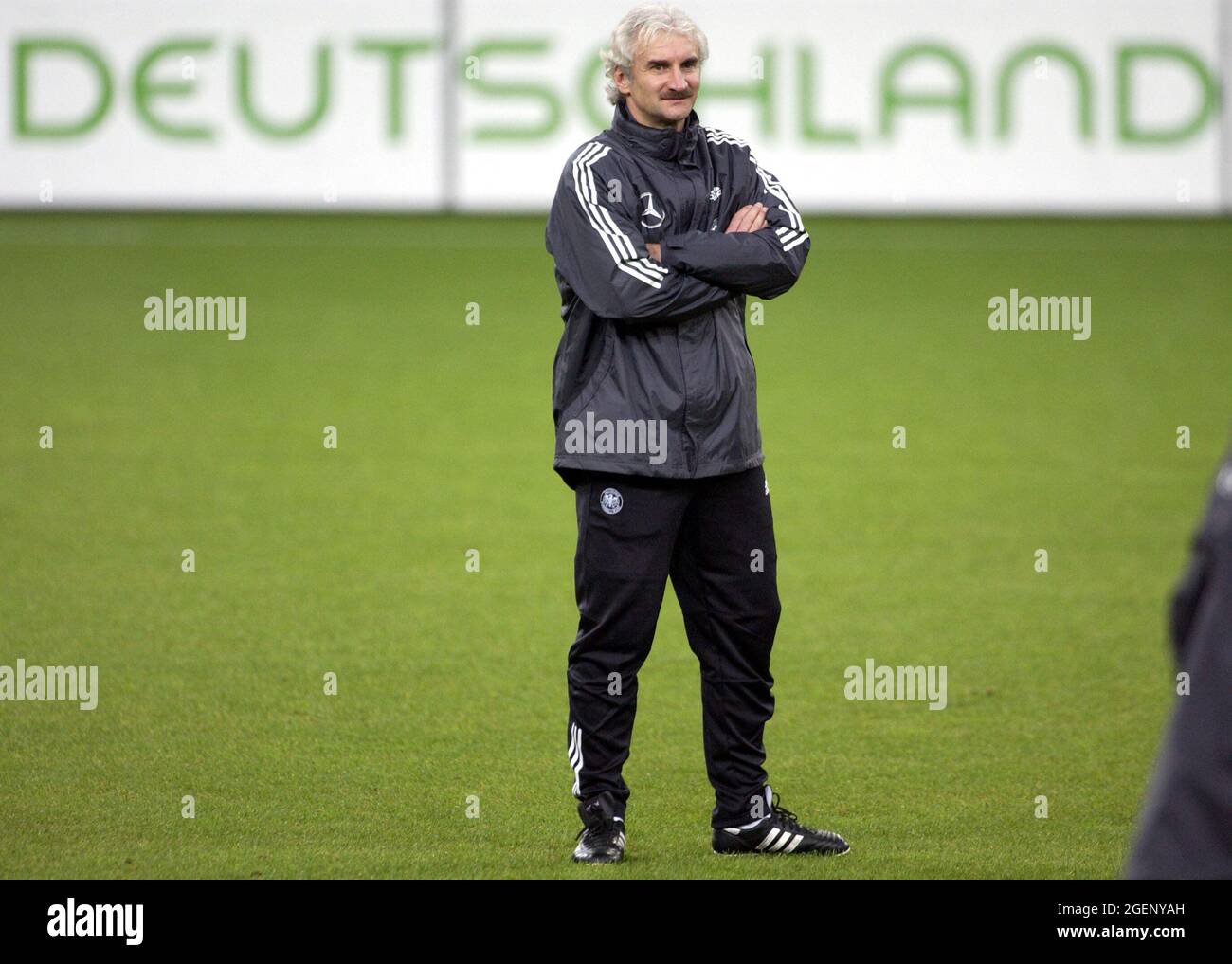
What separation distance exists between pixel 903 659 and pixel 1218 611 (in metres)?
4.63

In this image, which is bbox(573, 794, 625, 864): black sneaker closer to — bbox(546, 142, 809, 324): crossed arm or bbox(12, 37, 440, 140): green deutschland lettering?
bbox(546, 142, 809, 324): crossed arm

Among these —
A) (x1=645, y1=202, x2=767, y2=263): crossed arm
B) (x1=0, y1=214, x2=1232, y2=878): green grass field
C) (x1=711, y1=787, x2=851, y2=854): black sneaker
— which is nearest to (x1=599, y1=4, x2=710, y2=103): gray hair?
(x1=645, y1=202, x2=767, y2=263): crossed arm

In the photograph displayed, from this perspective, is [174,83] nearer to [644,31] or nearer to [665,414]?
[644,31]

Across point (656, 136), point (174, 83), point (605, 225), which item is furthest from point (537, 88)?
point (605, 225)

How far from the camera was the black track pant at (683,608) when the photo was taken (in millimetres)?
4164

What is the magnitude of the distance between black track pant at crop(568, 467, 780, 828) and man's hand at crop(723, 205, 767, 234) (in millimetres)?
558

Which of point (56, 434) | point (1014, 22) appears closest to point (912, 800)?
point (56, 434)

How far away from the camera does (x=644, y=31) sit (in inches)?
158

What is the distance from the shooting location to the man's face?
158 inches

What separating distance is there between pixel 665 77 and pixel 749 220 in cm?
38

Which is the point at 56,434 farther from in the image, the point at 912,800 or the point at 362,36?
the point at 362,36

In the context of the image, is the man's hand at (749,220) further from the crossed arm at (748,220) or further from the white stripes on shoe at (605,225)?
the white stripes on shoe at (605,225)

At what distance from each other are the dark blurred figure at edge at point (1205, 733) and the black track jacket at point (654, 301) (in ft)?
7.99

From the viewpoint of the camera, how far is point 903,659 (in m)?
6.20
